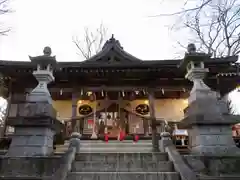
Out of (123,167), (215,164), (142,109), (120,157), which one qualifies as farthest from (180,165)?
(142,109)

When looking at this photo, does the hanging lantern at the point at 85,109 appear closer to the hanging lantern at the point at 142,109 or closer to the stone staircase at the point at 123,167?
the hanging lantern at the point at 142,109

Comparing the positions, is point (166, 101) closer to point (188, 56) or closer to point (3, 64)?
point (188, 56)

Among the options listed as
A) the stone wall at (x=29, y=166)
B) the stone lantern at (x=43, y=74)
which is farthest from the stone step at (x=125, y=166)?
the stone lantern at (x=43, y=74)

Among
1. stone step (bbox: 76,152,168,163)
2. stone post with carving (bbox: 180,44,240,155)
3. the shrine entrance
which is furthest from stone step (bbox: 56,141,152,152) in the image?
stone post with carving (bbox: 180,44,240,155)

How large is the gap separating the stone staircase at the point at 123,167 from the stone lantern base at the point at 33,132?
1206mm

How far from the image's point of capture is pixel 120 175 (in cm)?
528

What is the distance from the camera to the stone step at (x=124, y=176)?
518cm

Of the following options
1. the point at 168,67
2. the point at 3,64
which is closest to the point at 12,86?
the point at 3,64

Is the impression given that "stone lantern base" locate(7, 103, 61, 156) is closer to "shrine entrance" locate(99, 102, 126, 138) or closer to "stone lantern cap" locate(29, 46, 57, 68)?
"stone lantern cap" locate(29, 46, 57, 68)

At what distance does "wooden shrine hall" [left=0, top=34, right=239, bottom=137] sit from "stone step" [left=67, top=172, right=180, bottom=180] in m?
5.06

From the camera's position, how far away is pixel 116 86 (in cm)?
1152

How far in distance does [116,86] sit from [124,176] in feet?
22.3

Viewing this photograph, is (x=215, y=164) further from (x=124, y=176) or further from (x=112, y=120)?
(x=112, y=120)

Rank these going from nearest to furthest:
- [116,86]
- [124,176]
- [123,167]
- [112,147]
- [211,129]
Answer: [124,176] < [123,167] < [211,129] < [112,147] < [116,86]
